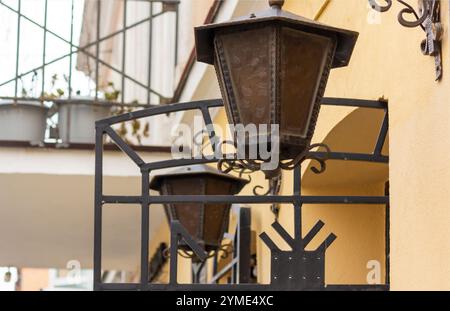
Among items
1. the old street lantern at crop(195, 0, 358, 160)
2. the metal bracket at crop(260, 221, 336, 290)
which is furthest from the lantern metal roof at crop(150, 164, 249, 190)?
the old street lantern at crop(195, 0, 358, 160)

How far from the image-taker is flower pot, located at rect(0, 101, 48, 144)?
1001 cm

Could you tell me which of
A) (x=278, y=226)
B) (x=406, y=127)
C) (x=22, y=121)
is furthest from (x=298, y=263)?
(x=22, y=121)

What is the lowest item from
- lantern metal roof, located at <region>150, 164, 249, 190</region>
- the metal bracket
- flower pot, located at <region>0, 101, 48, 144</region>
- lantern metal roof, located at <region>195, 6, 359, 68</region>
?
the metal bracket

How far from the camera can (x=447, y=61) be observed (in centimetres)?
454

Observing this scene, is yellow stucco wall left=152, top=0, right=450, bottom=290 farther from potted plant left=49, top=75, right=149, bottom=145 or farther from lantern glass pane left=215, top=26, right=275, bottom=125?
potted plant left=49, top=75, right=149, bottom=145

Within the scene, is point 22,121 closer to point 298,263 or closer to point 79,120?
point 79,120

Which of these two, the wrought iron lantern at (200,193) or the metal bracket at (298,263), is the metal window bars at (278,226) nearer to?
the metal bracket at (298,263)

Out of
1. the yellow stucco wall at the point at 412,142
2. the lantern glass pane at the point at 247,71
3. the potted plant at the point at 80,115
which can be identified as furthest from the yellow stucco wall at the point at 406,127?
the potted plant at the point at 80,115

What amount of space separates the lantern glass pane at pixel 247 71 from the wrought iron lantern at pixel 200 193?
2.60 m

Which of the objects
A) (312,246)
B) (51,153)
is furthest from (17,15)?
(312,246)

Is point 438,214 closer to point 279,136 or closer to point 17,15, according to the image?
point 279,136

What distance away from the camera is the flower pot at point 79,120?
399 inches

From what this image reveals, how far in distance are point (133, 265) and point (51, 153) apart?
4.26 metres

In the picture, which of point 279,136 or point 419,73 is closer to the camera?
point 279,136
